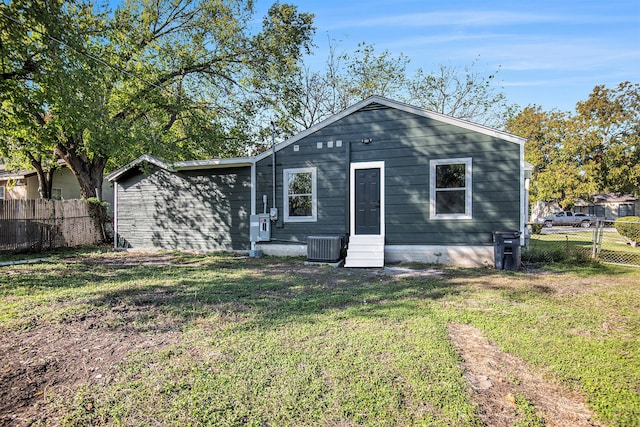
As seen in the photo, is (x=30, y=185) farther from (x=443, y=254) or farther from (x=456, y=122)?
(x=456, y=122)

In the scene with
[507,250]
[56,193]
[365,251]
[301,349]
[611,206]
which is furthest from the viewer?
[611,206]

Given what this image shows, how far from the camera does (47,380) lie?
2883 millimetres

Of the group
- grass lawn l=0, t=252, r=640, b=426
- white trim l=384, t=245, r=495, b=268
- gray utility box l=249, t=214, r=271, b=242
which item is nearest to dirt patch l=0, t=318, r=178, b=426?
grass lawn l=0, t=252, r=640, b=426

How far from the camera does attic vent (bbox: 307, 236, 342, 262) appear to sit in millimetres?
8805

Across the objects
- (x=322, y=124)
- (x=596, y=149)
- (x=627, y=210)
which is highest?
(x=596, y=149)

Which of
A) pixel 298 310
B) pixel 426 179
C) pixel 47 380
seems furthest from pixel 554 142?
pixel 47 380

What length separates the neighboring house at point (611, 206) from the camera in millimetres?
35250

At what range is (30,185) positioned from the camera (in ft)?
64.7

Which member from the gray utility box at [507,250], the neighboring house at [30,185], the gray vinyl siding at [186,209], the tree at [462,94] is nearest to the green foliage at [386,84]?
the tree at [462,94]

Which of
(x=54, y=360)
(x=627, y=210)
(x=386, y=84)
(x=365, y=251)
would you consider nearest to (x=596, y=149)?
(x=627, y=210)

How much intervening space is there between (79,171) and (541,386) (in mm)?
16853

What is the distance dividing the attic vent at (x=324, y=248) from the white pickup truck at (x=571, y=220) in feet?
91.7

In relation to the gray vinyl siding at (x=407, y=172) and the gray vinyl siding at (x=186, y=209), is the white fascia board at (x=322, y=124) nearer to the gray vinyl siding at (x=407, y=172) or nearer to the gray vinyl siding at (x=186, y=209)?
the gray vinyl siding at (x=407, y=172)

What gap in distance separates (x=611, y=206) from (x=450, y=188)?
129 feet
